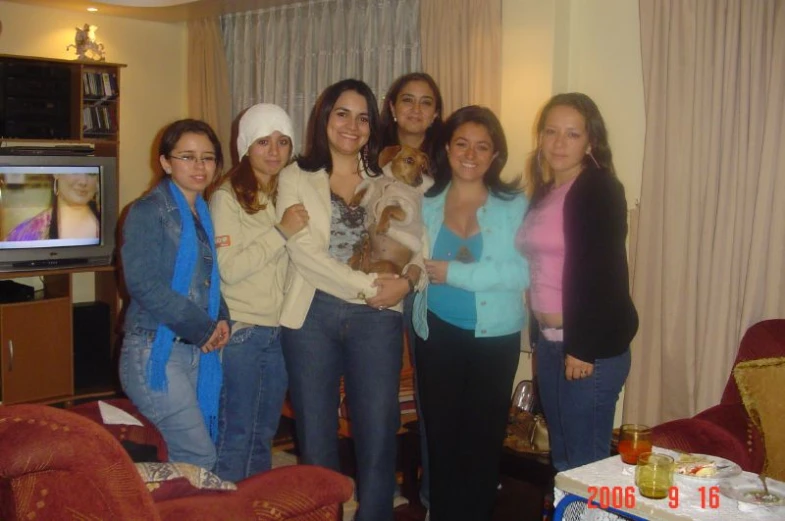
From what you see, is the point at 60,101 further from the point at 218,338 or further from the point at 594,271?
the point at 594,271

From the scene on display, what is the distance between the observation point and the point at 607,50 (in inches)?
144

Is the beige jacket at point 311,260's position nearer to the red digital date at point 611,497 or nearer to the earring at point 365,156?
the earring at point 365,156

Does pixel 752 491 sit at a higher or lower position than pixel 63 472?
lower

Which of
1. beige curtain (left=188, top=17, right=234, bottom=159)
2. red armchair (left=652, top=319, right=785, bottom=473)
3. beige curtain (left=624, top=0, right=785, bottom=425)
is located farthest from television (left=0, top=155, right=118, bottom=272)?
red armchair (left=652, top=319, right=785, bottom=473)

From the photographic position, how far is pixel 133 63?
18.8 ft

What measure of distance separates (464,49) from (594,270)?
6.87ft

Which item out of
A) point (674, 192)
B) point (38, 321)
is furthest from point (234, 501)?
point (38, 321)

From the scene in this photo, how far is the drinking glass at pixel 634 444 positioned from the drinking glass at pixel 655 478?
141 millimetres

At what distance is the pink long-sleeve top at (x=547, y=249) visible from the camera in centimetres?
245

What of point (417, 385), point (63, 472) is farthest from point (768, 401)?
point (63, 472)

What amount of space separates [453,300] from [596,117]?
0.72m

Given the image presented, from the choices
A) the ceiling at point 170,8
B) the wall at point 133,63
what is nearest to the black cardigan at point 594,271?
the ceiling at point 170,8

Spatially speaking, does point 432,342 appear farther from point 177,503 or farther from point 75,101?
point 75,101

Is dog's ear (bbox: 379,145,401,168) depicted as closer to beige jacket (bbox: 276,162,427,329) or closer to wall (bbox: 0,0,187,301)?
beige jacket (bbox: 276,162,427,329)
